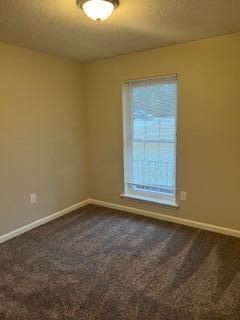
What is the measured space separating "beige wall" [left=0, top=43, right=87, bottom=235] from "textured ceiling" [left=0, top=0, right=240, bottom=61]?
1.06 ft

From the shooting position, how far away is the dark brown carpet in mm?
1958

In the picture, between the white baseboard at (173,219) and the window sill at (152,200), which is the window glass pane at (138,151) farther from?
the white baseboard at (173,219)

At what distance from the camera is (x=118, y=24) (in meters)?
2.47

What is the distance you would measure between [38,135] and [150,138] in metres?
1.53

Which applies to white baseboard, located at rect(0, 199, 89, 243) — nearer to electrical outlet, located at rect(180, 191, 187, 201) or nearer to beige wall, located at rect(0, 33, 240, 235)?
beige wall, located at rect(0, 33, 240, 235)

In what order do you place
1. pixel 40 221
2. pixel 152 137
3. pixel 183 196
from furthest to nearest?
pixel 152 137 < pixel 40 221 < pixel 183 196

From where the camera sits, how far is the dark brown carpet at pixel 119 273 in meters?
1.96

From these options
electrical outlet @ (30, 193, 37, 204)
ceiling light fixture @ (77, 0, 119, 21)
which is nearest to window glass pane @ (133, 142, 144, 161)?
electrical outlet @ (30, 193, 37, 204)

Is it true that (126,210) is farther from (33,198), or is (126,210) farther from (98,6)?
(98,6)

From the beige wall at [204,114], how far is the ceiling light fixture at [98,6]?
1405 millimetres

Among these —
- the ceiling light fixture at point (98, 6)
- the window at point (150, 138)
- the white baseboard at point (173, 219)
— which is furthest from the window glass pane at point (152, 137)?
the ceiling light fixture at point (98, 6)

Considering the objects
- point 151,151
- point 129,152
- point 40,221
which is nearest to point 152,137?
point 151,151

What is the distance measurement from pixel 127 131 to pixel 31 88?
1.44 metres

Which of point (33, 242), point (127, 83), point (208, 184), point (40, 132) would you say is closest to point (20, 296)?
point (33, 242)
